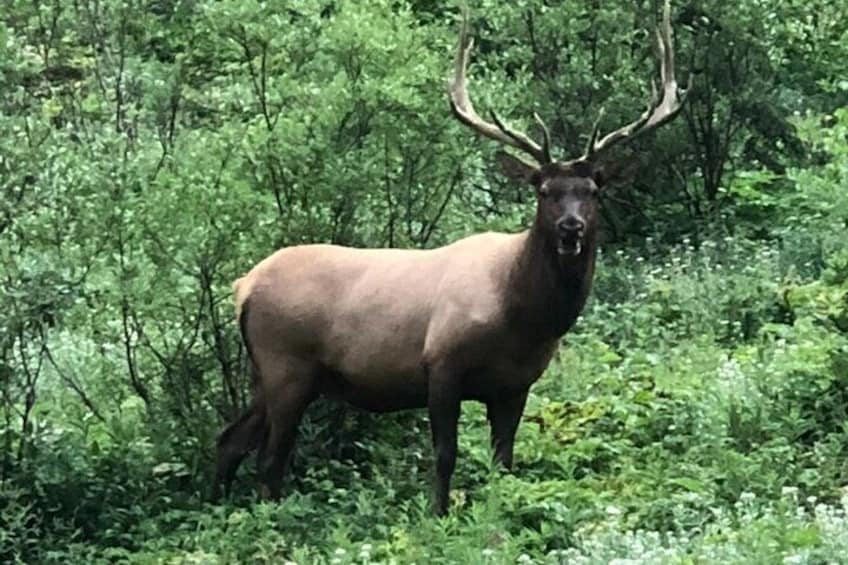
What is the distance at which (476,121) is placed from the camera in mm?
9688

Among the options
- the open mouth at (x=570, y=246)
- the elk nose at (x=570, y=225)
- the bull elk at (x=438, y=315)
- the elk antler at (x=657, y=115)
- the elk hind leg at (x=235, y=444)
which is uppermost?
the elk antler at (x=657, y=115)

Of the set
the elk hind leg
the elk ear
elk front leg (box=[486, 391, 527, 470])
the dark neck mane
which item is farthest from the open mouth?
the elk hind leg

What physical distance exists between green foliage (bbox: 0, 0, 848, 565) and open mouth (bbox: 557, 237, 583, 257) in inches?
28.6

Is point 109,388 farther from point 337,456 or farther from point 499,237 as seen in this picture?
point 499,237

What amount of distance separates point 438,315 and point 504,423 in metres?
0.67

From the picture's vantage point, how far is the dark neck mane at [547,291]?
30.6ft

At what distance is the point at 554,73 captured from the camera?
48.4 ft

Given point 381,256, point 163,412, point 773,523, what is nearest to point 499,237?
point 381,256

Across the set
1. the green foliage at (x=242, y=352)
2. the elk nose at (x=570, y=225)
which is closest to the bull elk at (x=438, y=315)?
the elk nose at (x=570, y=225)

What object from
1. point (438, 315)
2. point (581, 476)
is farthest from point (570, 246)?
point (581, 476)

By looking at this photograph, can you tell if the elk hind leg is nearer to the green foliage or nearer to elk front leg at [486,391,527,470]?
the green foliage

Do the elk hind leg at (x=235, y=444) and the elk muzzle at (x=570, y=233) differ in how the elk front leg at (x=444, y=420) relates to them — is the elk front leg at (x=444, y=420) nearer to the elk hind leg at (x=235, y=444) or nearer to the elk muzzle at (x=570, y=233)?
the elk muzzle at (x=570, y=233)

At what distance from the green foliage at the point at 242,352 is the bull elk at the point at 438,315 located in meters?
0.30

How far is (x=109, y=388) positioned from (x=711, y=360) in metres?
3.67
